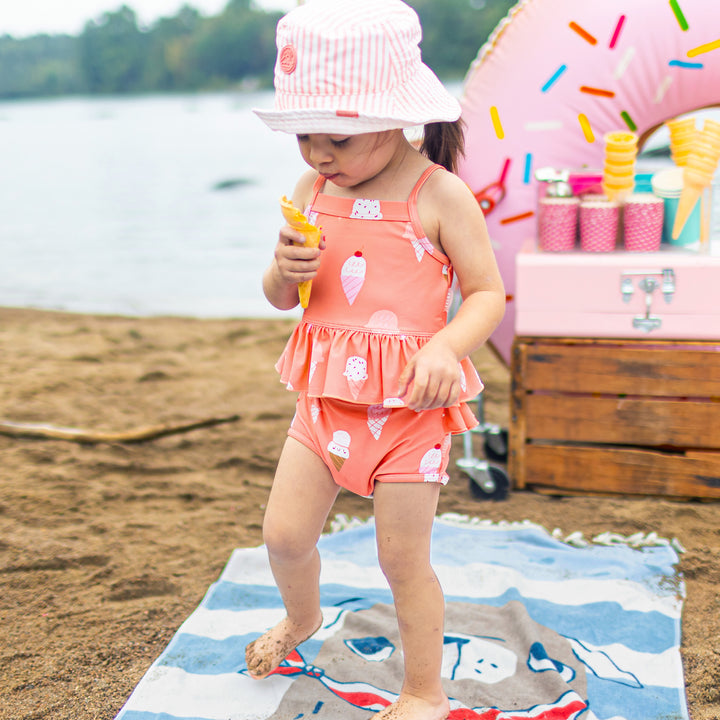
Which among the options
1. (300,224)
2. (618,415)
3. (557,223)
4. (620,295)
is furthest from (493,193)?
(300,224)

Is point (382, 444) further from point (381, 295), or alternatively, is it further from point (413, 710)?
point (413, 710)

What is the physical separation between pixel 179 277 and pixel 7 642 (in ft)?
15.5

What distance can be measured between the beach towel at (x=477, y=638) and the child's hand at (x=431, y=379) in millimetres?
686

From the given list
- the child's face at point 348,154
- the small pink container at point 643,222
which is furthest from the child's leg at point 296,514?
the small pink container at point 643,222

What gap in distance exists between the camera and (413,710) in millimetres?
1488

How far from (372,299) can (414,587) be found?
505mm

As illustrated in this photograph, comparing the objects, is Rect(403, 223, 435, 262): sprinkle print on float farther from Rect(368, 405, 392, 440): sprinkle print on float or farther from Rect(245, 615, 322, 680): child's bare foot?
Rect(245, 615, 322, 680): child's bare foot

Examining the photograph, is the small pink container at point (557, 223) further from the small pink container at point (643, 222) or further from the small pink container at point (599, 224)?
the small pink container at point (643, 222)

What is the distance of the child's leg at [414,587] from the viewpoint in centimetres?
142

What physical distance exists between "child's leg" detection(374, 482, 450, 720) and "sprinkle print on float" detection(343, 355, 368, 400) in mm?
175

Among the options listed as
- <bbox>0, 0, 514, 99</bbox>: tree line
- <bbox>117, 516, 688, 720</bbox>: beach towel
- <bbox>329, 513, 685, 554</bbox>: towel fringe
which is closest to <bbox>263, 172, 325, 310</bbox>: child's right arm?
<bbox>117, 516, 688, 720</bbox>: beach towel

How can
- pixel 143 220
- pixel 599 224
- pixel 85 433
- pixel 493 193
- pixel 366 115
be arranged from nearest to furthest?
1. pixel 366 115
2. pixel 599 224
3. pixel 493 193
4. pixel 85 433
5. pixel 143 220

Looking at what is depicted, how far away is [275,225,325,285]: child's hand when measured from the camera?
1.37m

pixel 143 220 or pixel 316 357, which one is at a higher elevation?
pixel 316 357
